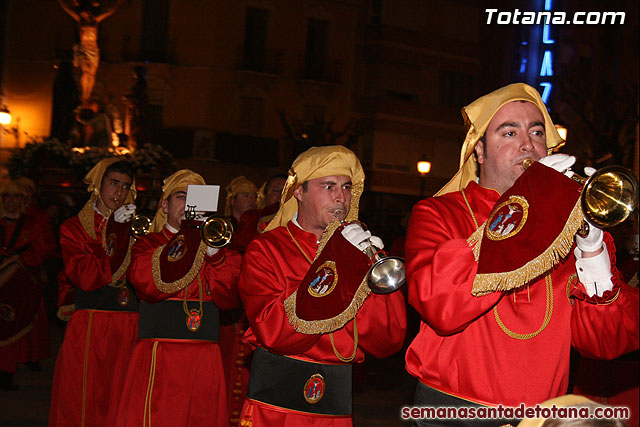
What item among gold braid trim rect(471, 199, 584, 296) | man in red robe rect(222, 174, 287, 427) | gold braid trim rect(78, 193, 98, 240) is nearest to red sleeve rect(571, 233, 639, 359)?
gold braid trim rect(471, 199, 584, 296)

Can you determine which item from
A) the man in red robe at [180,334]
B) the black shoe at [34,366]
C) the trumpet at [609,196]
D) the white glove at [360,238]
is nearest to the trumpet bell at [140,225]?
the man in red robe at [180,334]

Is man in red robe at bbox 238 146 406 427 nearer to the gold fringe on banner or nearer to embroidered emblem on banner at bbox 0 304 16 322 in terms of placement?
the gold fringe on banner

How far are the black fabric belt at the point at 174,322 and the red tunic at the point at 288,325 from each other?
5.18 ft

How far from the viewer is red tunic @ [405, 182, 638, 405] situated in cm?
320

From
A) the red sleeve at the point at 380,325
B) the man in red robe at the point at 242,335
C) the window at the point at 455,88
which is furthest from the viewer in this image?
the window at the point at 455,88

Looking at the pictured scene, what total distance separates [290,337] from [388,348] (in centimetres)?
50

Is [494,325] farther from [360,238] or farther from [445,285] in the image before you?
[360,238]

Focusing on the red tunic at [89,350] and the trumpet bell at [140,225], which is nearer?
the red tunic at [89,350]

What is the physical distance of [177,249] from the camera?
20.3ft

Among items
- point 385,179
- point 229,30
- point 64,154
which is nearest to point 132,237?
point 64,154

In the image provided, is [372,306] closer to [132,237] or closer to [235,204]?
[132,237]

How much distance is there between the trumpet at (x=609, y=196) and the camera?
287cm

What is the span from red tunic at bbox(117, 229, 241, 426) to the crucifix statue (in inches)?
703

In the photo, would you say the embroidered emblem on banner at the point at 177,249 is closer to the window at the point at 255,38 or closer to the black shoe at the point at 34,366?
the black shoe at the point at 34,366
